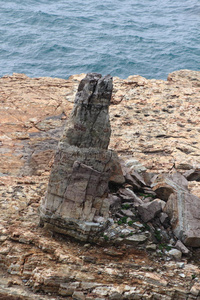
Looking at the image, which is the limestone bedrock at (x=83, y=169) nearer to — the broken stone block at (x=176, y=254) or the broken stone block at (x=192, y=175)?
the broken stone block at (x=176, y=254)

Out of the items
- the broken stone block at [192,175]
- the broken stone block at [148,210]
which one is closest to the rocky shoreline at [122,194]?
the broken stone block at [192,175]

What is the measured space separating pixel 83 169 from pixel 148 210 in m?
2.31

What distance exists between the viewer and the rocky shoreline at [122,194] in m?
10.2

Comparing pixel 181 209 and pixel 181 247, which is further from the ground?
pixel 181 209

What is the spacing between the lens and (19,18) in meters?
49.1

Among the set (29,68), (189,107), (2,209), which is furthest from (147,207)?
(29,68)

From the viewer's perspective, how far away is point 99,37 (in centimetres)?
4553

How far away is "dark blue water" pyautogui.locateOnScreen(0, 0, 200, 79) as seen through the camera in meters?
40.9

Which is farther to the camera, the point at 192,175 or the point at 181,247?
the point at 192,175

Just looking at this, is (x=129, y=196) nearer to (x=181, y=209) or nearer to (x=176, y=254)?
(x=181, y=209)

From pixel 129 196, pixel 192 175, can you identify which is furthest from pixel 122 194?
pixel 192 175

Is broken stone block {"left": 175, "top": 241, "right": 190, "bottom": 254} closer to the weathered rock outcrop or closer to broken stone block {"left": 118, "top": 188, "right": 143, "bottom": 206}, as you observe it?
the weathered rock outcrop

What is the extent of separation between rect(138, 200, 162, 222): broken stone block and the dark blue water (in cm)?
2932

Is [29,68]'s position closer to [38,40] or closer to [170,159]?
[38,40]
